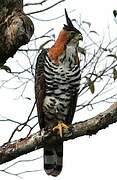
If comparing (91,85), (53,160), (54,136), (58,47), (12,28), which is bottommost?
(54,136)

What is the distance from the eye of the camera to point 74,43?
4.45 metres

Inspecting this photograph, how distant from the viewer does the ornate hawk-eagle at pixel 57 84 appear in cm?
418

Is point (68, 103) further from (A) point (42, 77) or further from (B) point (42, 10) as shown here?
(B) point (42, 10)

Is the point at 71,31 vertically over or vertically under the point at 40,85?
over

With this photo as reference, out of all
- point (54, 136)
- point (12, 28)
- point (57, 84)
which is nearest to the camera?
point (12, 28)

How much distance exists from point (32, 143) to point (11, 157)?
0.49 feet

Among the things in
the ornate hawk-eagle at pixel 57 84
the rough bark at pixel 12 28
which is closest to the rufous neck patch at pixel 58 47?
the ornate hawk-eagle at pixel 57 84

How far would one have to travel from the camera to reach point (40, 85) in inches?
167

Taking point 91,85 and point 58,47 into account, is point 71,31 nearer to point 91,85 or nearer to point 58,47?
point 58,47

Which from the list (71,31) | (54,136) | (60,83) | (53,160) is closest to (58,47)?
(71,31)

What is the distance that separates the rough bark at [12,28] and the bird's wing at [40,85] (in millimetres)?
1297

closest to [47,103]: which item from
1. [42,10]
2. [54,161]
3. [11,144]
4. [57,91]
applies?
[57,91]

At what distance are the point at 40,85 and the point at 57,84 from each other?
0.54 ft

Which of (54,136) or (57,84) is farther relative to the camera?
(57,84)
